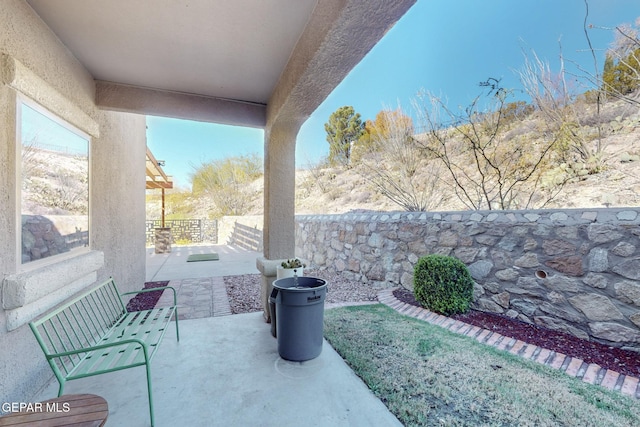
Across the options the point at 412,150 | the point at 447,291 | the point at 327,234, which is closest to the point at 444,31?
the point at 412,150

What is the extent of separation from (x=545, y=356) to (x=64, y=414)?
3.73 metres

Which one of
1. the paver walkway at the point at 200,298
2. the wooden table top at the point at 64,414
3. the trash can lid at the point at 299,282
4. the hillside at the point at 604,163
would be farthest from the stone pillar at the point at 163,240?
the wooden table top at the point at 64,414

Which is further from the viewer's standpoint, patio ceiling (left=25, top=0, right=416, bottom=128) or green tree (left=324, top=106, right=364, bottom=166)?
green tree (left=324, top=106, right=364, bottom=166)

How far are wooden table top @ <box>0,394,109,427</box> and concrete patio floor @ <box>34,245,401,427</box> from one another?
2.23ft

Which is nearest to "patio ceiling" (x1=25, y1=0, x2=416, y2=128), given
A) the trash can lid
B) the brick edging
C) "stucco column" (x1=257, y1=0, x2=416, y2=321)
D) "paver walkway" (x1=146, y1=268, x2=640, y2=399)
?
"stucco column" (x1=257, y1=0, x2=416, y2=321)

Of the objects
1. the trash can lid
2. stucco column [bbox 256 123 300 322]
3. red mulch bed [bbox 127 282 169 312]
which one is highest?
stucco column [bbox 256 123 300 322]

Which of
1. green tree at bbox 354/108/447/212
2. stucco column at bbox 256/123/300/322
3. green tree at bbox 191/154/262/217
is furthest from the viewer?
green tree at bbox 191/154/262/217

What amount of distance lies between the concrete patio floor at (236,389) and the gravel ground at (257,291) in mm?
1141

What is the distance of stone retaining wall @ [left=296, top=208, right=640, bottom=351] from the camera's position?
8.81ft

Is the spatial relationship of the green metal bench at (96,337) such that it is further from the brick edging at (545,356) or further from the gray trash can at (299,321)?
the brick edging at (545,356)

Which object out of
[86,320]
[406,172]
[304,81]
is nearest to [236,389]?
[86,320]

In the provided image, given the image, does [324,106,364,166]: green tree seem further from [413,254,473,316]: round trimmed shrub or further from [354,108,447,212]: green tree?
[413,254,473,316]: round trimmed shrub

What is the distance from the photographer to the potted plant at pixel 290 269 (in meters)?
3.12

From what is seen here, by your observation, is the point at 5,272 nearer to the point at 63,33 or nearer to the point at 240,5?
the point at 63,33
